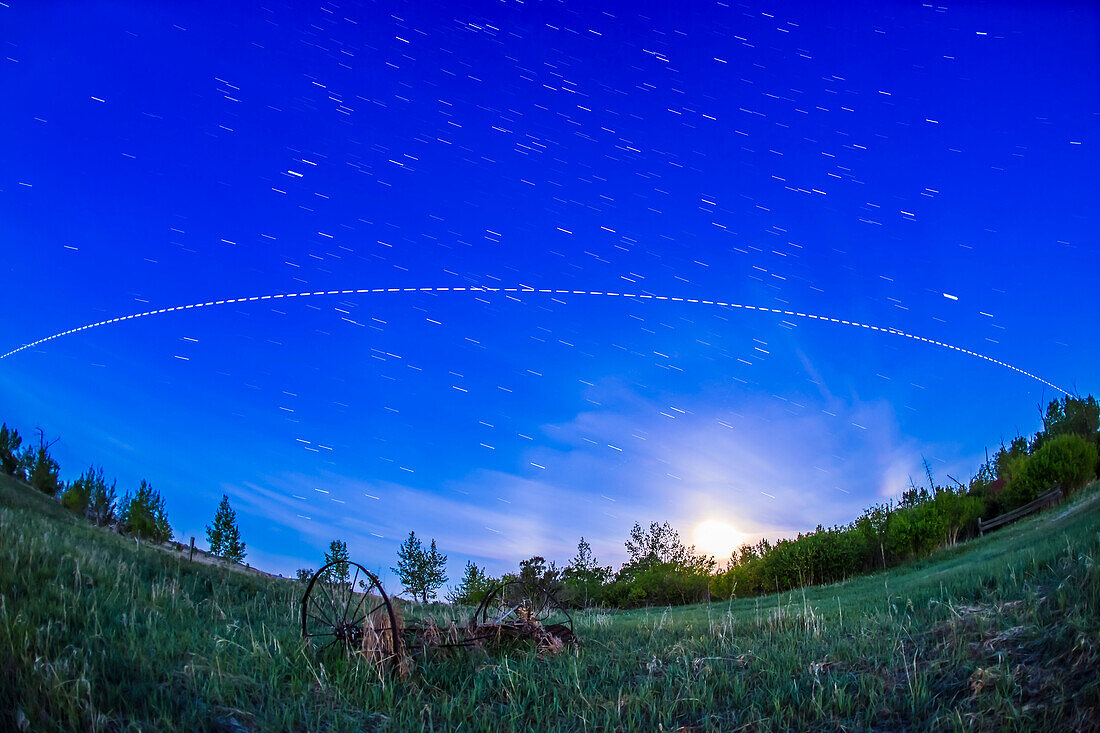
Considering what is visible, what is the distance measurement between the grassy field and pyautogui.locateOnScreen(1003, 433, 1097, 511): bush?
2682 centimetres

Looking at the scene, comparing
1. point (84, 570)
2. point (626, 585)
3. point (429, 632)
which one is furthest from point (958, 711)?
point (626, 585)

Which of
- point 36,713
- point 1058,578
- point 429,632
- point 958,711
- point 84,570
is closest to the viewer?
point 36,713

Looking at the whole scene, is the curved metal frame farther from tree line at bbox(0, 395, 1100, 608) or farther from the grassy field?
tree line at bbox(0, 395, 1100, 608)

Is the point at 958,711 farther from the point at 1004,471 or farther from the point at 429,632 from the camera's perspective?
the point at 1004,471

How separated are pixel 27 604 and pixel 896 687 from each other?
830cm

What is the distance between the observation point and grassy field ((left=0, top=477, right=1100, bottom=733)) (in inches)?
206

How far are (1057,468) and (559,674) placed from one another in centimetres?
3195

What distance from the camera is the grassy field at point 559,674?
17.2ft

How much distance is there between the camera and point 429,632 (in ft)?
22.9

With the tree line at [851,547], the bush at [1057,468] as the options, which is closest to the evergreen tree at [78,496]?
the tree line at [851,547]

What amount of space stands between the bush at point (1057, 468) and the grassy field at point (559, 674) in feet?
88.0

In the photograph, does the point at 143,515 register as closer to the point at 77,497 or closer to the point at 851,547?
the point at 77,497

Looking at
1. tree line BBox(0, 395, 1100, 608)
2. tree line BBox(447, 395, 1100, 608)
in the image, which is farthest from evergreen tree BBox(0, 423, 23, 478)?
→ tree line BBox(447, 395, 1100, 608)

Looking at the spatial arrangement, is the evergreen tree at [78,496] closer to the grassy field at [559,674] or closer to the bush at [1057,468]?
the grassy field at [559,674]
